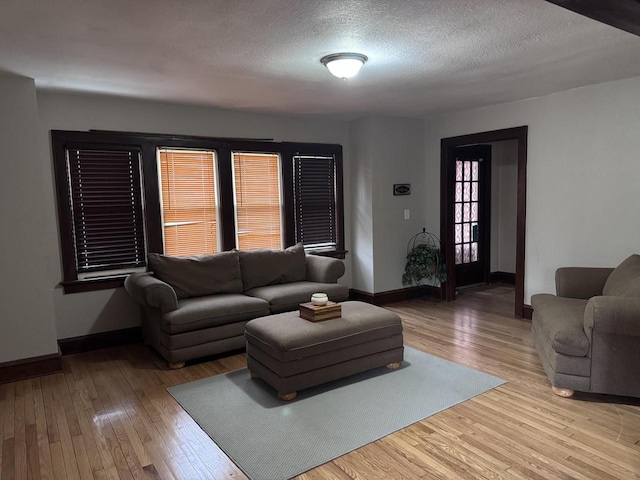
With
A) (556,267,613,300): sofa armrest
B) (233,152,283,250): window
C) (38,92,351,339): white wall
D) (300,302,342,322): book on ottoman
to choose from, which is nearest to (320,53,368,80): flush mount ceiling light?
(300,302,342,322): book on ottoman

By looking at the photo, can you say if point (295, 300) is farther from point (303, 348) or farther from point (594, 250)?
point (594, 250)

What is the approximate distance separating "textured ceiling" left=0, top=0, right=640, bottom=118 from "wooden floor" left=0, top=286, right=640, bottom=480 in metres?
2.38

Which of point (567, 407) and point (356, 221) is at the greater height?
point (356, 221)

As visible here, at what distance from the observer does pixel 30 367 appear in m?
3.59

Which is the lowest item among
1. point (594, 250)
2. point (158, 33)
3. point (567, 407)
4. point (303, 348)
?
point (567, 407)

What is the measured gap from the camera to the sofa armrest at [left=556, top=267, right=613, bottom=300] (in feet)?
12.3

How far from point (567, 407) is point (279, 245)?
345cm

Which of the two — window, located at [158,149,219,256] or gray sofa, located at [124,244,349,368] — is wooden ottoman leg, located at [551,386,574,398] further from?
window, located at [158,149,219,256]

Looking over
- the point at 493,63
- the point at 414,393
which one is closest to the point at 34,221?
the point at 414,393

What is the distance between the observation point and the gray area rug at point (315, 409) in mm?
2441

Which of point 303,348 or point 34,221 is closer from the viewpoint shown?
point 303,348

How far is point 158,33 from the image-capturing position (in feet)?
8.40

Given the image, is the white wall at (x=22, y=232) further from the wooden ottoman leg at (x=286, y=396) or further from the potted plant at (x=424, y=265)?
the potted plant at (x=424, y=265)

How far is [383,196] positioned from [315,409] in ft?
10.6
